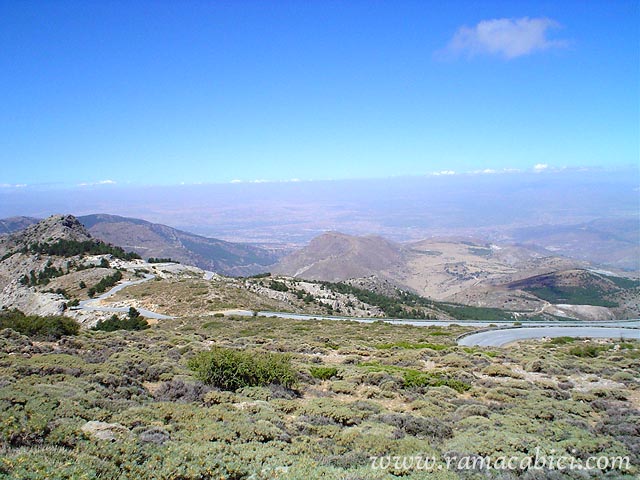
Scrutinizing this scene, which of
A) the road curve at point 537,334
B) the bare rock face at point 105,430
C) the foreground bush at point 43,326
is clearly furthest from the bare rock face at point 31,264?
the road curve at point 537,334

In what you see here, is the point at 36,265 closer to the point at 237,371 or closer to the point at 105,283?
the point at 105,283

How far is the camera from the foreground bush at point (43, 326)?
17.7 m

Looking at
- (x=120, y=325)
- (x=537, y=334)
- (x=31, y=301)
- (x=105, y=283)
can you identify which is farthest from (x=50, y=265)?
(x=537, y=334)

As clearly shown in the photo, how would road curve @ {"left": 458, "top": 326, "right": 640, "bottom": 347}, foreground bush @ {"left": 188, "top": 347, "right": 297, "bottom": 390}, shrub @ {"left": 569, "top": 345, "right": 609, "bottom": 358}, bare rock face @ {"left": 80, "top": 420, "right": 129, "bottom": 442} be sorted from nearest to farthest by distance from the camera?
bare rock face @ {"left": 80, "top": 420, "right": 129, "bottom": 442} → foreground bush @ {"left": 188, "top": 347, "right": 297, "bottom": 390} → shrub @ {"left": 569, "top": 345, "right": 609, "bottom": 358} → road curve @ {"left": 458, "top": 326, "right": 640, "bottom": 347}

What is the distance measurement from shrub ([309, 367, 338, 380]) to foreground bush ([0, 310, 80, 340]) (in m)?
12.4

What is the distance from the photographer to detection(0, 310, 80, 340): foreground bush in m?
17.7

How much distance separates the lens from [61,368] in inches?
450

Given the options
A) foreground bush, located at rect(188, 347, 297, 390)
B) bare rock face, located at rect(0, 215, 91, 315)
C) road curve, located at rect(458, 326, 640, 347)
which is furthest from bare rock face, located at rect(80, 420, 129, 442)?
bare rock face, located at rect(0, 215, 91, 315)

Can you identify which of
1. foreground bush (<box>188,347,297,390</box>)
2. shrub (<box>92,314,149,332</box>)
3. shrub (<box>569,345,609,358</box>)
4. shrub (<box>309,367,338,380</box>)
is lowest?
shrub (<box>92,314,149,332</box>)

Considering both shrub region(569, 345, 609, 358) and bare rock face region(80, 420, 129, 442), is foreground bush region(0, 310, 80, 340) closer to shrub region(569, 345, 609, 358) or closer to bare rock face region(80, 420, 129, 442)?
bare rock face region(80, 420, 129, 442)

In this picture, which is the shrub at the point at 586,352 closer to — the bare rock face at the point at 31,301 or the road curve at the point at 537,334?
the road curve at the point at 537,334

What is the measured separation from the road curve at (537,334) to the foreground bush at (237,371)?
1906 cm

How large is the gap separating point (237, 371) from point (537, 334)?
1153 inches

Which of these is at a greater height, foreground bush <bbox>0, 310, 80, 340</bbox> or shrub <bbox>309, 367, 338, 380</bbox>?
foreground bush <bbox>0, 310, 80, 340</bbox>
